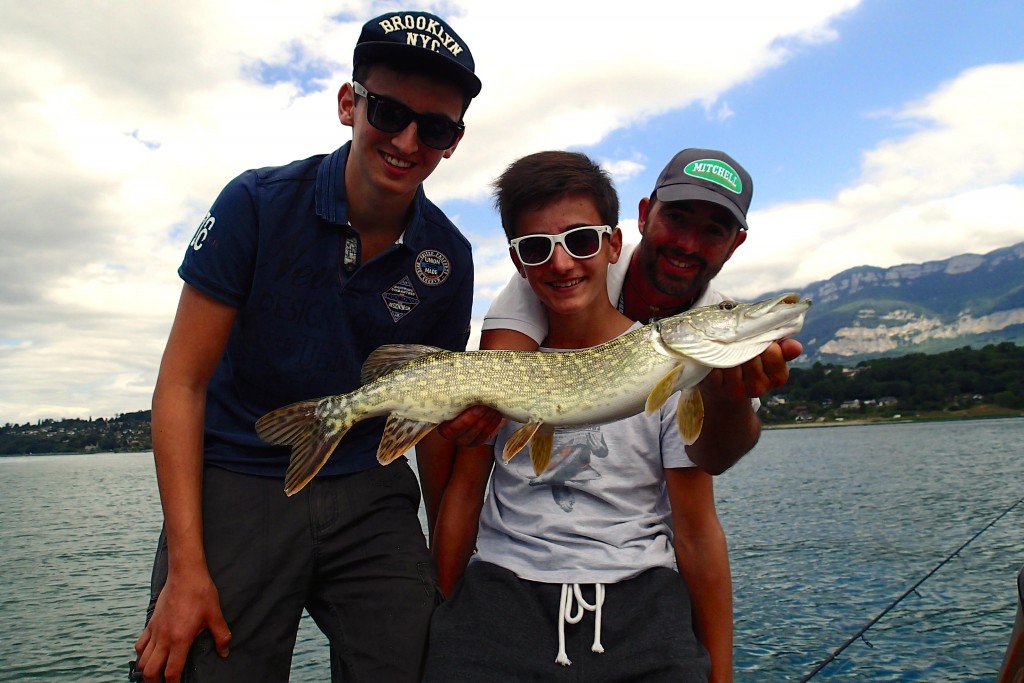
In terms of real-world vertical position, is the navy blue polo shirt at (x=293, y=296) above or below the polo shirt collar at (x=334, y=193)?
below

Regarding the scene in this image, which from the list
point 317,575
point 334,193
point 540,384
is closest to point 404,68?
point 334,193

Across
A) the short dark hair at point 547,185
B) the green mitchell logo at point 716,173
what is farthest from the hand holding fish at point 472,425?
the green mitchell logo at point 716,173

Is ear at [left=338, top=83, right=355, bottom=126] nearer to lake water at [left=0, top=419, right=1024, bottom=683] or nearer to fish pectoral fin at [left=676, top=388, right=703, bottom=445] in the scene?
fish pectoral fin at [left=676, top=388, right=703, bottom=445]

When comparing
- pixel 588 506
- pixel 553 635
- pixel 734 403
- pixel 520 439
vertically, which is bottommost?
pixel 553 635

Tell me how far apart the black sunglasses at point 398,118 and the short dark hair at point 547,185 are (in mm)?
555

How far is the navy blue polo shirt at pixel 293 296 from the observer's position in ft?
10.3

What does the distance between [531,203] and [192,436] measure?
1.93m

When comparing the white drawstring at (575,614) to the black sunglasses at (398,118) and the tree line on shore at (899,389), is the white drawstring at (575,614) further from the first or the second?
the tree line on shore at (899,389)

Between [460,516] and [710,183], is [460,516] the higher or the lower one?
the lower one

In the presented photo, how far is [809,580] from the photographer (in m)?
15.3

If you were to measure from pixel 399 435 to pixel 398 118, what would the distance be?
143cm

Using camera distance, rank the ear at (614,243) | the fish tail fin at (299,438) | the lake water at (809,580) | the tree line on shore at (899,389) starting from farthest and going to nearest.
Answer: the tree line on shore at (899,389), the lake water at (809,580), the ear at (614,243), the fish tail fin at (299,438)

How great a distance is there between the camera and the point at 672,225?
4.23 m

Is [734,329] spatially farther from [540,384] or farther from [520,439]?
[520,439]
